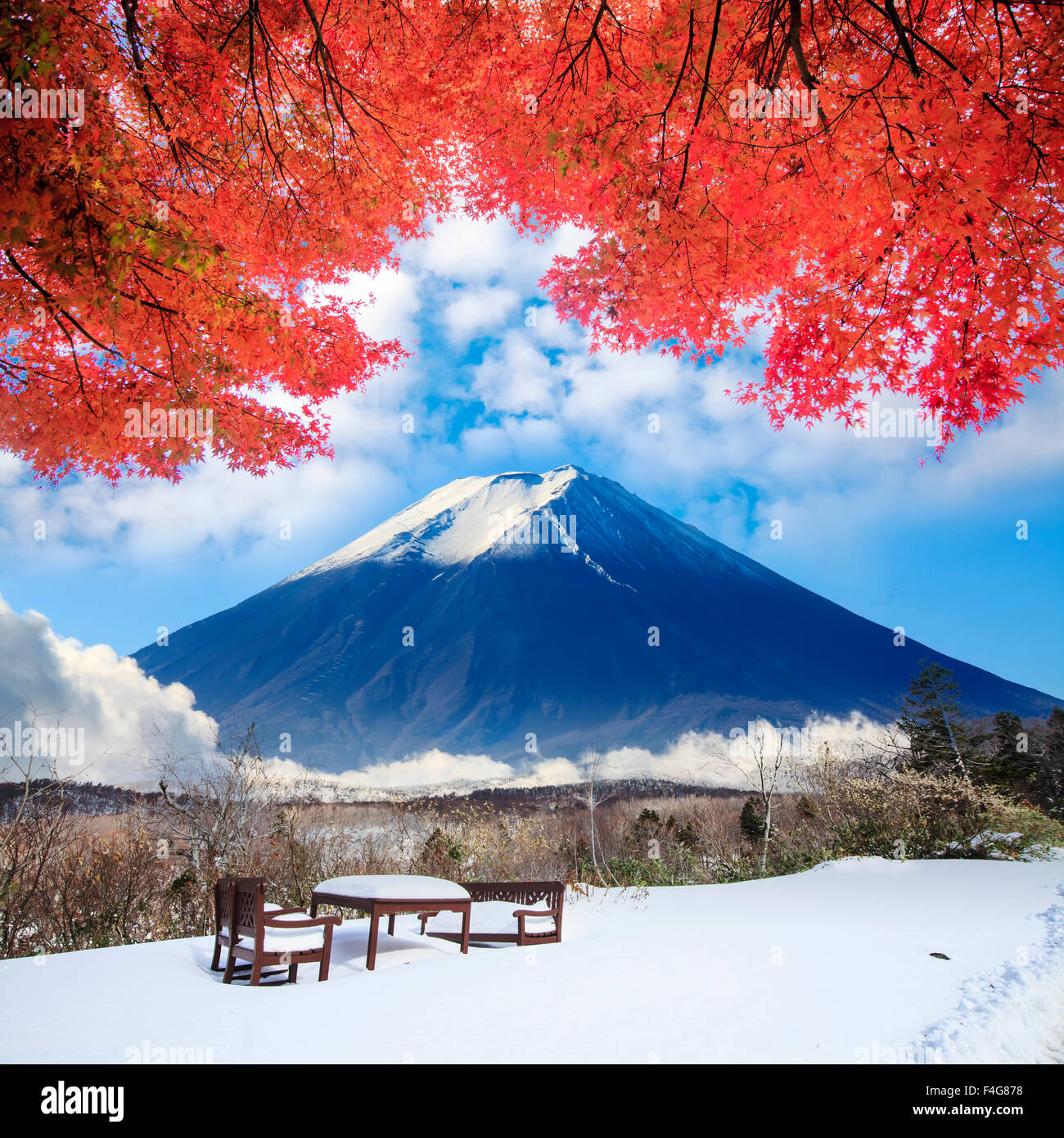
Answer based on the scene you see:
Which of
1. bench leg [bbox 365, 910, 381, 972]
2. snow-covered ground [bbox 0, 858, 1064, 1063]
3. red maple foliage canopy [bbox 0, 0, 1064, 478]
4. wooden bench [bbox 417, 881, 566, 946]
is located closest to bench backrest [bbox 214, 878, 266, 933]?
snow-covered ground [bbox 0, 858, 1064, 1063]

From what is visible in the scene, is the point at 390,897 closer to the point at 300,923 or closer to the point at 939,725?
the point at 300,923

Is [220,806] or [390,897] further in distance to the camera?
[220,806]

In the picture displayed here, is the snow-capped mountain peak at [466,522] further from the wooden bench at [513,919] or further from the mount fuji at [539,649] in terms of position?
the wooden bench at [513,919]

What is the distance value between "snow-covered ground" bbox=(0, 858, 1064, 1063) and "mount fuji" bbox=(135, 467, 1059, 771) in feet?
265

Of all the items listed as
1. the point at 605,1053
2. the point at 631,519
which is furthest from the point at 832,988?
the point at 631,519

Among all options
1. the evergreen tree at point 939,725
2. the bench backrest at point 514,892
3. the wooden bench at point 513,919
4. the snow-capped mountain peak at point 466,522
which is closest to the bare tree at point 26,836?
the wooden bench at point 513,919

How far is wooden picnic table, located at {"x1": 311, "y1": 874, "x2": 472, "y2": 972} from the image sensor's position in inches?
216

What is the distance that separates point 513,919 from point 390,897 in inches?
59.3

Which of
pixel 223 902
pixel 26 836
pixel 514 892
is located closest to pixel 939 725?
pixel 514 892

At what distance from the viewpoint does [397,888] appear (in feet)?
19.0

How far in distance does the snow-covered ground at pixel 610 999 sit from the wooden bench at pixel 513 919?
0.82 feet

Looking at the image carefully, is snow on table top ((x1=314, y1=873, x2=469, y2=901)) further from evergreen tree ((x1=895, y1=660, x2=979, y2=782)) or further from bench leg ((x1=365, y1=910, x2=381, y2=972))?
evergreen tree ((x1=895, y1=660, x2=979, y2=782))

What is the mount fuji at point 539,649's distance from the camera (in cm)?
9112
